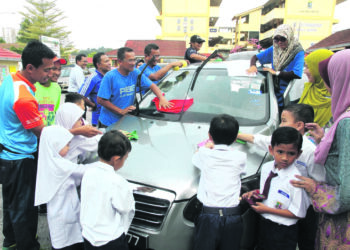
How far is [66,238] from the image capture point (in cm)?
185

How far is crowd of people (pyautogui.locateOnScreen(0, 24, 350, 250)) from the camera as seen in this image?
1.47 metres

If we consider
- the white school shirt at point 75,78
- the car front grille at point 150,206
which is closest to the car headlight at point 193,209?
the car front grille at point 150,206

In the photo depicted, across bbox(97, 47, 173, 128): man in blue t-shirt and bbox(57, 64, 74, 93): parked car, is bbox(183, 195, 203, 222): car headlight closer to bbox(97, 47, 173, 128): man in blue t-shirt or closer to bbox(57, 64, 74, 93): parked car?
bbox(97, 47, 173, 128): man in blue t-shirt

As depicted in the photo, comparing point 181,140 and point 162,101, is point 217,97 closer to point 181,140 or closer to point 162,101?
point 162,101

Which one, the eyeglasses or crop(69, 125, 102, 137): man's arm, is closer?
crop(69, 125, 102, 137): man's arm

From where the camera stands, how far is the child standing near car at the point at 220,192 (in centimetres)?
161

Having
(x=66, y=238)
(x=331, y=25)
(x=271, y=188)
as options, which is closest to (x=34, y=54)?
(x=66, y=238)

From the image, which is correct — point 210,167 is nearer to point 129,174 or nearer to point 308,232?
point 129,174

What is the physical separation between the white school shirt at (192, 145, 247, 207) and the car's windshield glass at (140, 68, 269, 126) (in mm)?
822

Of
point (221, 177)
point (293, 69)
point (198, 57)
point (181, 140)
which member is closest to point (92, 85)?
point (198, 57)

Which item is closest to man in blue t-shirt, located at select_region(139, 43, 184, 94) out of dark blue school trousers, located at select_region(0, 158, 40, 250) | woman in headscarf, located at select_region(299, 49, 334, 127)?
woman in headscarf, located at select_region(299, 49, 334, 127)

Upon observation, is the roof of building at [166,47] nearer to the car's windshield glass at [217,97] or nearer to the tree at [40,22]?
the tree at [40,22]

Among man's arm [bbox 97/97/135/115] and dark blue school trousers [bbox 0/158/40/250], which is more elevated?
man's arm [bbox 97/97/135/115]

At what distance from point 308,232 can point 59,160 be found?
1970 millimetres
